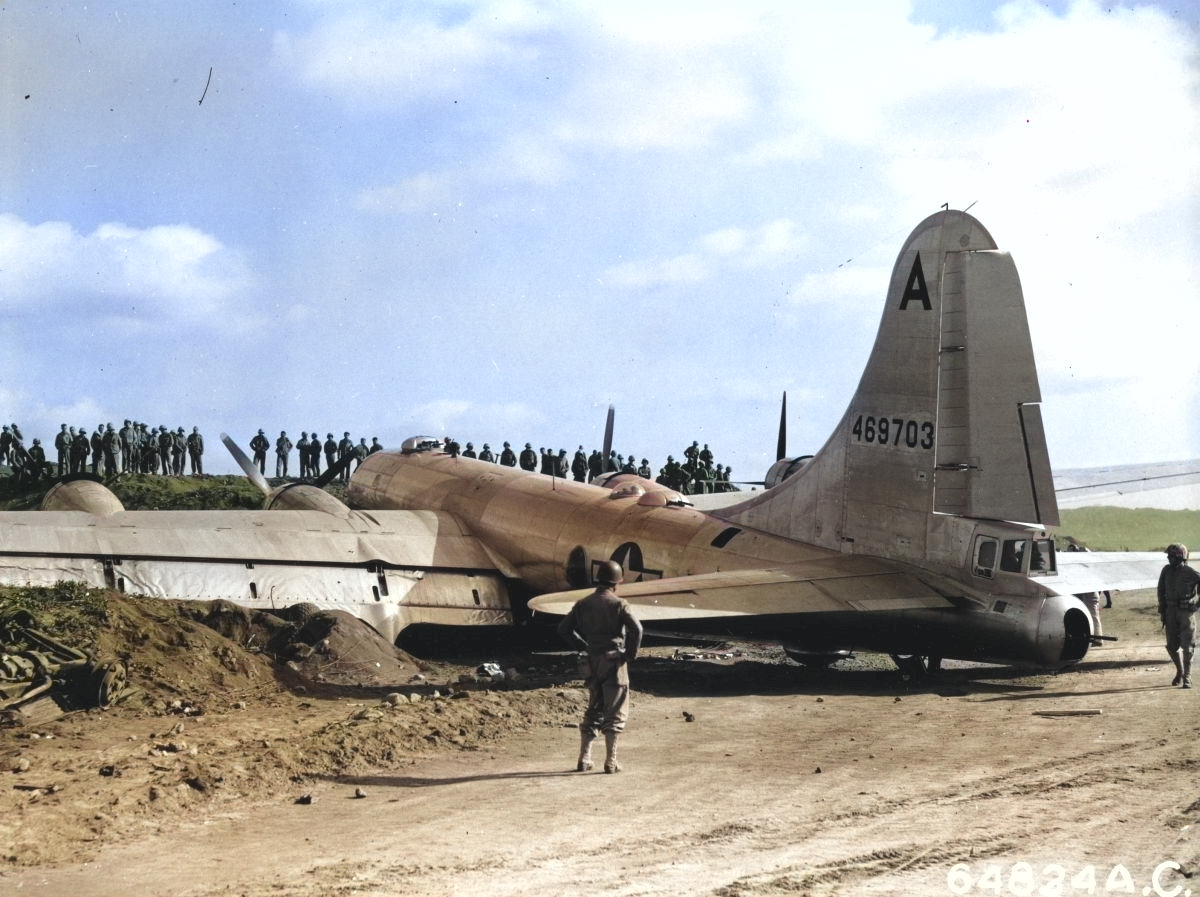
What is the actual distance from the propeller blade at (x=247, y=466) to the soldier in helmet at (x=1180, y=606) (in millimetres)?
16440

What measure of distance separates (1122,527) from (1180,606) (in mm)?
24799

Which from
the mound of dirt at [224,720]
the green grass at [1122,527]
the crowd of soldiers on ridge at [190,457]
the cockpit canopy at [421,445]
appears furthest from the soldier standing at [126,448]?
the green grass at [1122,527]

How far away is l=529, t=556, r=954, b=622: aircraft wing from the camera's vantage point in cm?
1206

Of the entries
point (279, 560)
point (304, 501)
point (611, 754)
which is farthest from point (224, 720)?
point (304, 501)

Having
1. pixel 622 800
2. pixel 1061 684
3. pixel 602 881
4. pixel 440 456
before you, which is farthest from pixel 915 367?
pixel 440 456

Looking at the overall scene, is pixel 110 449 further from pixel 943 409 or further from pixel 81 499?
pixel 943 409

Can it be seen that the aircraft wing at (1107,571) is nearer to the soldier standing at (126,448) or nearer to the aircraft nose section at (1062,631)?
the aircraft nose section at (1062,631)

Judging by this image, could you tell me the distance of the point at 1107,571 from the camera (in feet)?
55.2

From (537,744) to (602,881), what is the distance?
4.21 meters

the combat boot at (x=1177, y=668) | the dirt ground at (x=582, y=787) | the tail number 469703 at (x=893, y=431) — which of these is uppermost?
the tail number 469703 at (x=893, y=431)

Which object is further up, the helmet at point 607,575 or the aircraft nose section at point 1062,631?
the helmet at point 607,575

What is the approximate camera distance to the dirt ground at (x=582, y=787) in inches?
258

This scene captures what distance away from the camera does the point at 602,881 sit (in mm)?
6398

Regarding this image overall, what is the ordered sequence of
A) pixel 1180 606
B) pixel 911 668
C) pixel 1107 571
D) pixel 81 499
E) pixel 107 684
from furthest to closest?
1. pixel 81 499
2. pixel 1107 571
3. pixel 911 668
4. pixel 1180 606
5. pixel 107 684
